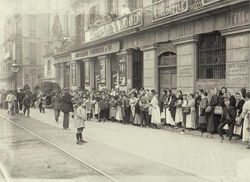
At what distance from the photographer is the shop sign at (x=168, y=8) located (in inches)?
612

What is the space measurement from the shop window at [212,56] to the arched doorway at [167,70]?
1772 millimetres

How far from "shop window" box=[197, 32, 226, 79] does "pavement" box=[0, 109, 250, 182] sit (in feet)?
8.67

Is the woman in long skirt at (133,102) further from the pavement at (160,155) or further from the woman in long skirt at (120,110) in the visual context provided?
the pavement at (160,155)

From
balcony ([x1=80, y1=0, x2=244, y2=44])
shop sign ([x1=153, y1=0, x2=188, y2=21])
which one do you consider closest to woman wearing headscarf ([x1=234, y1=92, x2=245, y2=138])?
balcony ([x1=80, y1=0, x2=244, y2=44])

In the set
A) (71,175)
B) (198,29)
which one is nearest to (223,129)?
(198,29)

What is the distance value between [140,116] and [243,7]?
5.76 metres

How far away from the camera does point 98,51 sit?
24812 mm

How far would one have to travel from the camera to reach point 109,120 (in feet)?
62.2

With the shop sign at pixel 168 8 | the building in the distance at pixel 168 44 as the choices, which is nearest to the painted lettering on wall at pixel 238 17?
the building in the distance at pixel 168 44

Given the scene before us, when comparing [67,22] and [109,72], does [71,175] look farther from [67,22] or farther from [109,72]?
[67,22]

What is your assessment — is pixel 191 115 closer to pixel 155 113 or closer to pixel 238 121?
pixel 155 113

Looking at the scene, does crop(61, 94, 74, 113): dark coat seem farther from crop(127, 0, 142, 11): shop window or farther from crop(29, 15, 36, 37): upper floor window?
crop(29, 15, 36, 37): upper floor window

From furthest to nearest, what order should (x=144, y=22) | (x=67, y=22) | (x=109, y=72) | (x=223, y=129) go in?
(x=67, y=22) < (x=109, y=72) < (x=144, y=22) < (x=223, y=129)

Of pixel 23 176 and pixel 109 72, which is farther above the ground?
pixel 109 72
